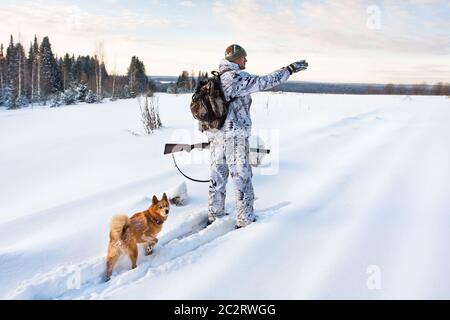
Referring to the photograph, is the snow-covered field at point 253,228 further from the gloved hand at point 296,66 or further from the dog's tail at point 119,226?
the gloved hand at point 296,66

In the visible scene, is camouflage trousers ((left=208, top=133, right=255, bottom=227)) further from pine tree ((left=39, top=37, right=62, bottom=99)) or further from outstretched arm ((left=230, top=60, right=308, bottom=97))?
pine tree ((left=39, top=37, right=62, bottom=99))

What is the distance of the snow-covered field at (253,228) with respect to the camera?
9.71 ft

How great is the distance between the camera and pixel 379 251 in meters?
3.46

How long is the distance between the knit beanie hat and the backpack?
0.21m

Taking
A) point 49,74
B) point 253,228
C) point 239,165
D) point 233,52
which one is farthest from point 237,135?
point 49,74

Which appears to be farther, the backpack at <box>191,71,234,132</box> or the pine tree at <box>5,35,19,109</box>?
the pine tree at <box>5,35,19,109</box>

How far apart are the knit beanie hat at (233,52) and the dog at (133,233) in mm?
1595

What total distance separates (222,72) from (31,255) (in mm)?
2531

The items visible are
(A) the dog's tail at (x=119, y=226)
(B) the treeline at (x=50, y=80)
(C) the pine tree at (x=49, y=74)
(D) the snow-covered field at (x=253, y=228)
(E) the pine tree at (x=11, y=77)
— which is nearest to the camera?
(D) the snow-covered field at (x=253, y=228)

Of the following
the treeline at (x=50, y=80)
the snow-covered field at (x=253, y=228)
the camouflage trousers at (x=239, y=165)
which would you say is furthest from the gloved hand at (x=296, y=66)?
the treeline at (x=50, y=80)

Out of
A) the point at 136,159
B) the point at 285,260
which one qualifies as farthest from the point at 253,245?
the point at 136,159

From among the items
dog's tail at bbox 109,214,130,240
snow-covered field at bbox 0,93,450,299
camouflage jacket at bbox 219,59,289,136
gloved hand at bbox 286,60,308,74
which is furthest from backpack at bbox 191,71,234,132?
dog's tail at bbox 109,214,130,240

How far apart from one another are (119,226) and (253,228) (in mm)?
1440

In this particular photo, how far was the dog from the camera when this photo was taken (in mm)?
3172
